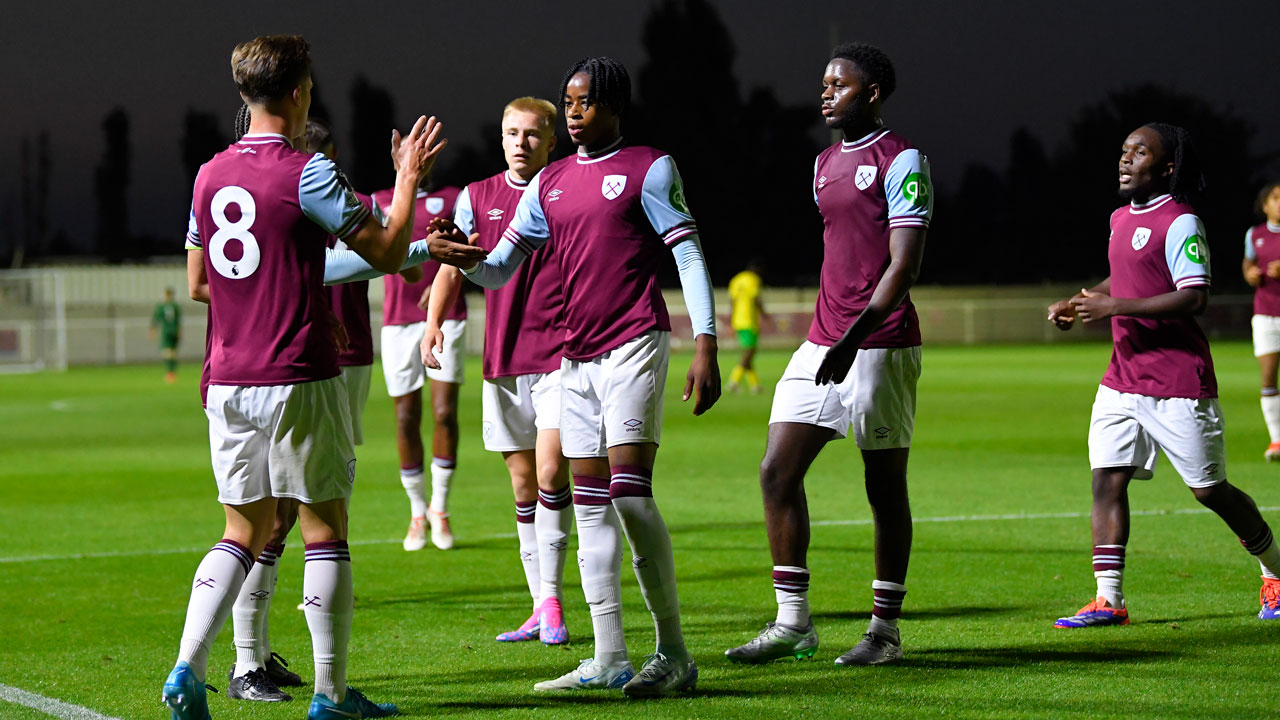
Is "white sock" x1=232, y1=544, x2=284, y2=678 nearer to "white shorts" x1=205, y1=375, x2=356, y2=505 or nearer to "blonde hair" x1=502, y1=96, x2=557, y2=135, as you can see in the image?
"white shorts" x1=205, y1=375, x2=356, y2=505

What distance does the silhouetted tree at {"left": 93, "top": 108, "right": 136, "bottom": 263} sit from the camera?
75.9 m

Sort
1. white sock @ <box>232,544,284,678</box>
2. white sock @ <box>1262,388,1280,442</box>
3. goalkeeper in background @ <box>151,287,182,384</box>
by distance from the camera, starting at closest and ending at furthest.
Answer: white sock @ <box>232,544,284,678</box> → white sock @ <box>1262,388,1280,442</box> → goalkeeper in background @ <box>151,287,182,384</box>

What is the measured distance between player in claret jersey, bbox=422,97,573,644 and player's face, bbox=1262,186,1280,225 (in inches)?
345

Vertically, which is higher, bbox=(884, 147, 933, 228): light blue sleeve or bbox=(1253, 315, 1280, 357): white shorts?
bbox=(884, 147, 933, 228): light blue sleeve

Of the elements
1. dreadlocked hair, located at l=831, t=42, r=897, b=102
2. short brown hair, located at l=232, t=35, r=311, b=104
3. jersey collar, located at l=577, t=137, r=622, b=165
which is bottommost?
jersey collar, located at l=577, t=137, r=622, b=165

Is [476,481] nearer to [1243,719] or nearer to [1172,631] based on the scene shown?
[1172,631]

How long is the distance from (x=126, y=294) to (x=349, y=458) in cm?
5448

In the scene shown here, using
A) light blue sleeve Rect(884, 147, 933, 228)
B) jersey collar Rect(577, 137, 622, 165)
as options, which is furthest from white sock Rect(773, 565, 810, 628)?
A: jersey collar Rect(577, 137, 622, 165)

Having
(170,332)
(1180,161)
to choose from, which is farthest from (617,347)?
(170,332)

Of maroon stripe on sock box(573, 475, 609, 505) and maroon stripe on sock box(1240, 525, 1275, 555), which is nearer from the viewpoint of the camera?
maroon stripe on sock box(573, 475, 609, 505)

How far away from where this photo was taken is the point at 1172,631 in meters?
6.60

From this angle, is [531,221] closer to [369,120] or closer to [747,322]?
[747,322]

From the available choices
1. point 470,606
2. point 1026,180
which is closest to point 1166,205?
point 470,606

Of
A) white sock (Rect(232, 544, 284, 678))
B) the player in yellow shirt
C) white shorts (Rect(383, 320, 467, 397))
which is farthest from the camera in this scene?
the player in yellow shirt
